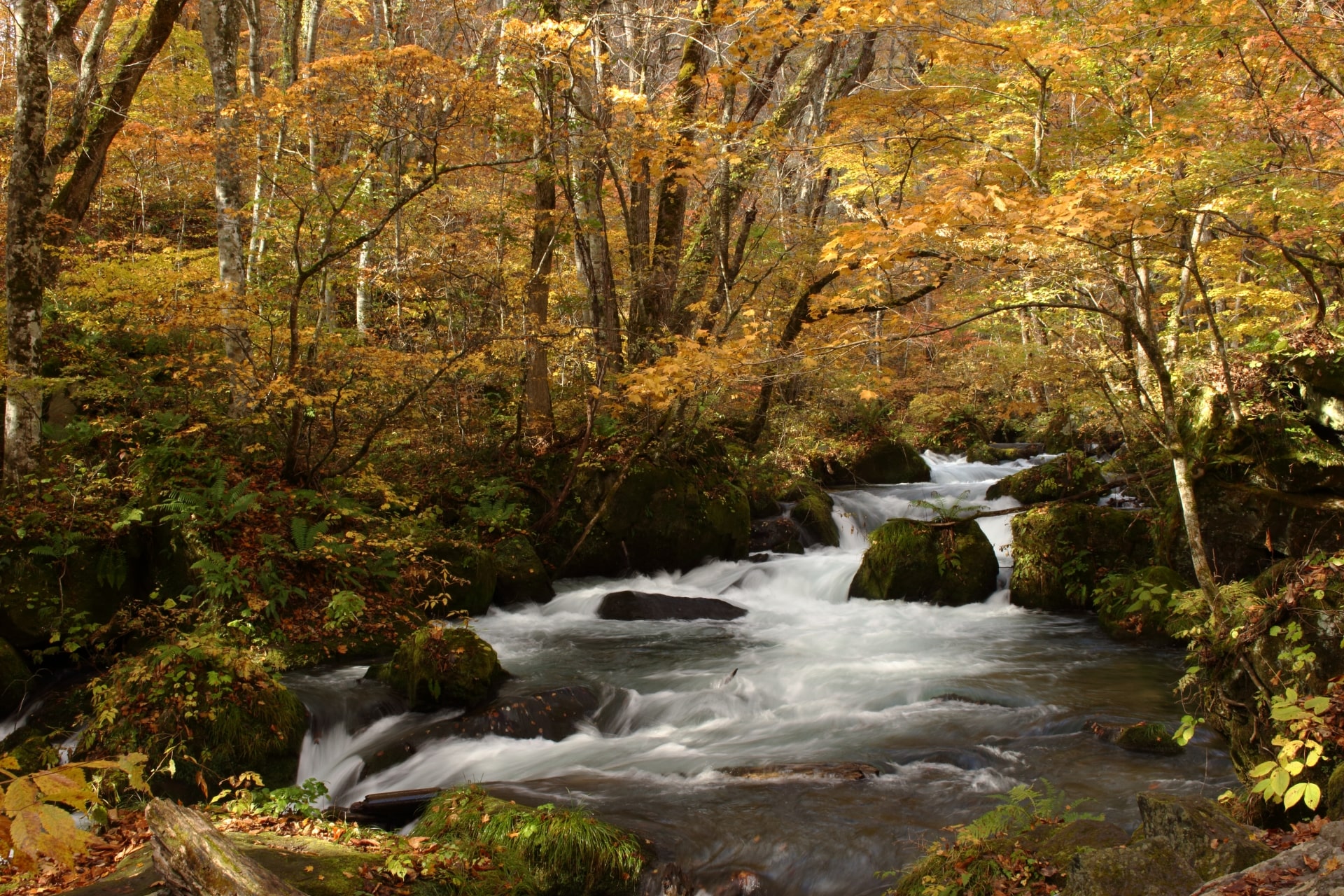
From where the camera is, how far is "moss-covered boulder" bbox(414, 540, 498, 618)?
30.2ft

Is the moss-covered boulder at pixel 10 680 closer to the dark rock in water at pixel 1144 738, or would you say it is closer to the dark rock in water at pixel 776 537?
the dark rock in water at pixel 1144 738

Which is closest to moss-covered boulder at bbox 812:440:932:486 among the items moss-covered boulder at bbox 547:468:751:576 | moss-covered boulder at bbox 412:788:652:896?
moss-covered boulder at bbox 547:468:751:576

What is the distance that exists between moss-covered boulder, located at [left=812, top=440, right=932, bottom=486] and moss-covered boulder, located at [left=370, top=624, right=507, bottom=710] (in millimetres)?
10417

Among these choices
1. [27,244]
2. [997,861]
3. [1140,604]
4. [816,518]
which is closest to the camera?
[997,861]

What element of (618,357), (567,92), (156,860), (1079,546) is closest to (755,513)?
(618,357)

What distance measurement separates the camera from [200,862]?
2.98 meters

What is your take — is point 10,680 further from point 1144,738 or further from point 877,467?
point 877,467

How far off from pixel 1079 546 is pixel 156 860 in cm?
1022

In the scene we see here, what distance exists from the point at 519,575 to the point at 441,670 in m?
3.55

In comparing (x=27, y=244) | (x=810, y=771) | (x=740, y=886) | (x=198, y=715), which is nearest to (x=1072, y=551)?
(x=810, y=771)

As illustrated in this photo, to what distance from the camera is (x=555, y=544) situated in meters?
11.6

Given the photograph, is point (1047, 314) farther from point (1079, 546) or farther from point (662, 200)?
point (662, 200)

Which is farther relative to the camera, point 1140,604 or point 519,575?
point 519,575

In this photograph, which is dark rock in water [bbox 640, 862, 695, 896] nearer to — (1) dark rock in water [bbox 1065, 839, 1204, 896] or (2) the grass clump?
(2) the grass clump
